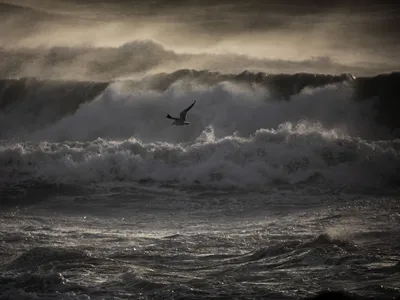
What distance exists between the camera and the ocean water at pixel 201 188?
10.8 metres

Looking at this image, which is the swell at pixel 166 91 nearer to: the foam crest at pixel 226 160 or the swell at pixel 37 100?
the swell at pixel 37 100

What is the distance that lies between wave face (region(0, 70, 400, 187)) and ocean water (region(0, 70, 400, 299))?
5 cm

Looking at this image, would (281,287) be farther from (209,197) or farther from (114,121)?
(114,121)

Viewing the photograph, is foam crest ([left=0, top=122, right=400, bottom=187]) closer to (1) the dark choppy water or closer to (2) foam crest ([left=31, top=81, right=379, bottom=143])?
(1) the dark choppy water

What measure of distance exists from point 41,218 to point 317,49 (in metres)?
16.7

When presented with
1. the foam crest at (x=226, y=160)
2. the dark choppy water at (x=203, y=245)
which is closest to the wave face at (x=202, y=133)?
the foam crest at (x=226, y=160)

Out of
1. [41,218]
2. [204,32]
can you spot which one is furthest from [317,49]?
[41,218]

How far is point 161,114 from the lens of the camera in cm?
2259

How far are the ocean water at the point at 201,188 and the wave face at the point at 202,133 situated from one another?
0.05 metres

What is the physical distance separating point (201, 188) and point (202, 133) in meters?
3.22

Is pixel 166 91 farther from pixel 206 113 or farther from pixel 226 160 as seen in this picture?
pixel 226 160

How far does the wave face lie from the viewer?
58.9 feet

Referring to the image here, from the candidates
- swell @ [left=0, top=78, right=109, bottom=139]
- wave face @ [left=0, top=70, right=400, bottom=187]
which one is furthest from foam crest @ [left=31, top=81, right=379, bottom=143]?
swell @ [left=0, top=78, right=109, bottom=139]

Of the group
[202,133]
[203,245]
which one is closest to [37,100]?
[202,133]
